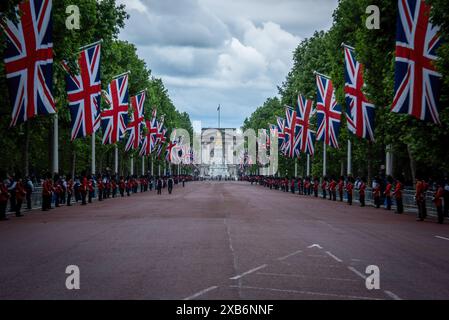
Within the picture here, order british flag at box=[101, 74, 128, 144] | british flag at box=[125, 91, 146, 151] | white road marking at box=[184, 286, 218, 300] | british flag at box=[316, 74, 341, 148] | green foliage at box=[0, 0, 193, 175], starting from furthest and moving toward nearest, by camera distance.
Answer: british flag at box=[125, 91, 146, 151]
british flag at box=[316, 74, 341, 148]
british flag at box=[101, 74, 128, 144]
green foliage at box=[0, 0, 193, 175]
white road marking at box=[184, 286, 218, 300]

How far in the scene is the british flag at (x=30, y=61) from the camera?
23938 mm

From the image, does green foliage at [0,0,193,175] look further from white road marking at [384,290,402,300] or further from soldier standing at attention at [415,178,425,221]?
A: soldier standing at attention at [415,178,425,221]

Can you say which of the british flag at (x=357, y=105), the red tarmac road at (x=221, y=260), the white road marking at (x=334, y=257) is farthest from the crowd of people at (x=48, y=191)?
the british flag at (x=357, y=105)

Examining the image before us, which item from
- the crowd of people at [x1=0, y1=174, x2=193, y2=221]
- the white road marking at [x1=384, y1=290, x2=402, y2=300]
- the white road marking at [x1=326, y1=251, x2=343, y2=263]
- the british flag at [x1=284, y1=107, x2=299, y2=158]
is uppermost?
the british flag at [x1=284, y1=107, x2=299, y2=158]

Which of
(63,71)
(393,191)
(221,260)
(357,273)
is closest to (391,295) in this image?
(357,273)

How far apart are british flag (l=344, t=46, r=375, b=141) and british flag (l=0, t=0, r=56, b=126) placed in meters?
17.4

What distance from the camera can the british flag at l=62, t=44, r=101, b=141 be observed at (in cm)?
3372

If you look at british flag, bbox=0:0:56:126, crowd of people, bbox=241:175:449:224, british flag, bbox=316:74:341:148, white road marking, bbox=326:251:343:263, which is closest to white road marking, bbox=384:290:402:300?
white road marking, bbox=326:251:343:263

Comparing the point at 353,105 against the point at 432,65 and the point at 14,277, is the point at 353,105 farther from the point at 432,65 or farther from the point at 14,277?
the point at 14,277

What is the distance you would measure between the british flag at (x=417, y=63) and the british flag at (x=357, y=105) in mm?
9865

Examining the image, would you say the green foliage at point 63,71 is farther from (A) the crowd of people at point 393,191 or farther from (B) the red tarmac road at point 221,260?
(A) the crowd of people at point 393,191

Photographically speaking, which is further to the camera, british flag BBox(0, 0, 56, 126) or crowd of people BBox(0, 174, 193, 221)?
crowd of people BBox(0, 174, 193, 221)

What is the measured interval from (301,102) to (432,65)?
101ft
